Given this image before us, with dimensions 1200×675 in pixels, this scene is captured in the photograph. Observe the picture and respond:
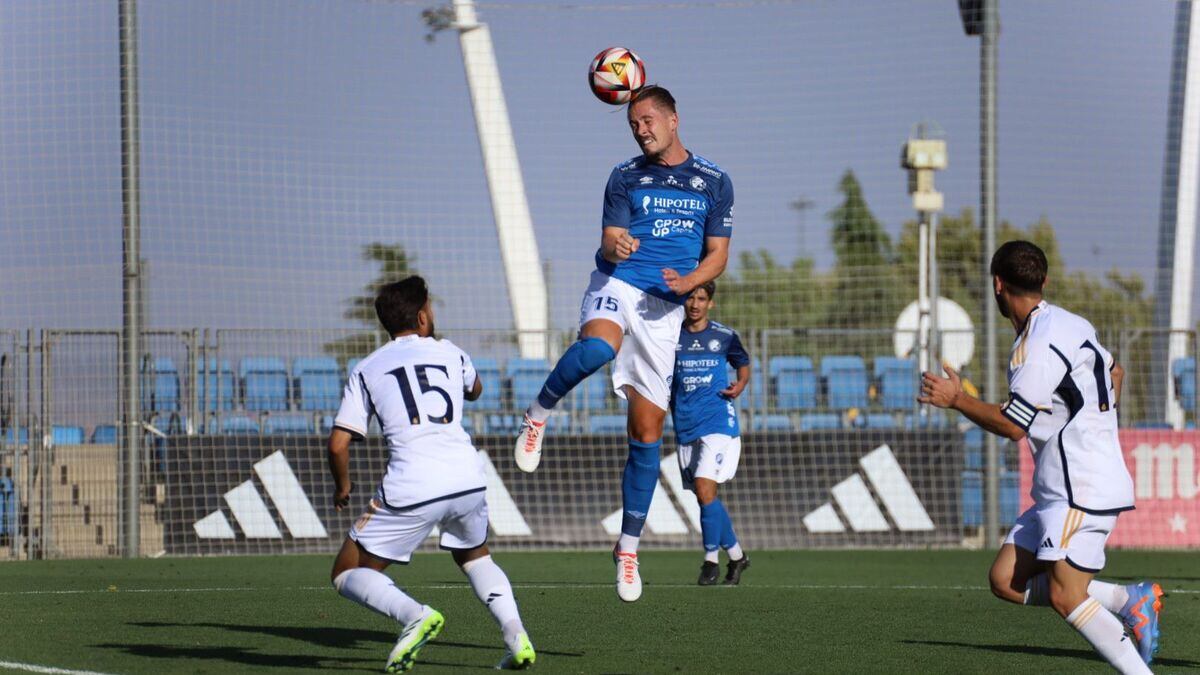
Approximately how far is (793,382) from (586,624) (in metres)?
9.64

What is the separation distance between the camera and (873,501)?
16406 mm

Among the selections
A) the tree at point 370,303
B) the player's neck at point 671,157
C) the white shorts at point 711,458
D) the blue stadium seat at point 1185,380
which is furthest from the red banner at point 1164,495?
the player's neck at point 671,157

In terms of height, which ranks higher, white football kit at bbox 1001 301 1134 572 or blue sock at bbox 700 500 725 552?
white football kit at bbox 1001 301 1134 572

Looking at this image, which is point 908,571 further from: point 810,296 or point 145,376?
point 810,296

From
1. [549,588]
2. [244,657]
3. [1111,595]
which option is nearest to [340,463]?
[244,657]

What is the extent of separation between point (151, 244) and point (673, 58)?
6753mm

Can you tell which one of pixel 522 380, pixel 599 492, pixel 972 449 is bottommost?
pixel 599 492

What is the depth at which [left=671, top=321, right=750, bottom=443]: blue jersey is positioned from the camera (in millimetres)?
11516

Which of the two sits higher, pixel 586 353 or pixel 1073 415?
pixel 586 353

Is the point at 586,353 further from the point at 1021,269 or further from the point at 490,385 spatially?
the point at 490,385

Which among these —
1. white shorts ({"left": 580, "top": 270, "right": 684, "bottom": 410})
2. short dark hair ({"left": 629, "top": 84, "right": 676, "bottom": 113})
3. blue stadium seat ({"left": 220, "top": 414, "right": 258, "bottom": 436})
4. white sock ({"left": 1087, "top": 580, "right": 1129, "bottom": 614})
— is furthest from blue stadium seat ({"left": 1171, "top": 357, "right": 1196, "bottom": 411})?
white sock ({"left": 1087, "top": 580, "right": 1129, "bottom": 614})

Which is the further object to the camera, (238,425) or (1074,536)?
(238,425)

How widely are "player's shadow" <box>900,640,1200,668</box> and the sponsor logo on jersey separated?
871 cm

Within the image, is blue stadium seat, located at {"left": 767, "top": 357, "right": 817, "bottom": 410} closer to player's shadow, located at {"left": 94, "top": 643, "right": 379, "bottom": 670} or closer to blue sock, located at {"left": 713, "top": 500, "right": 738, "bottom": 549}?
blue sock, located at {"left": 713, "top": 500, "right": 738, "bottom": 549}
